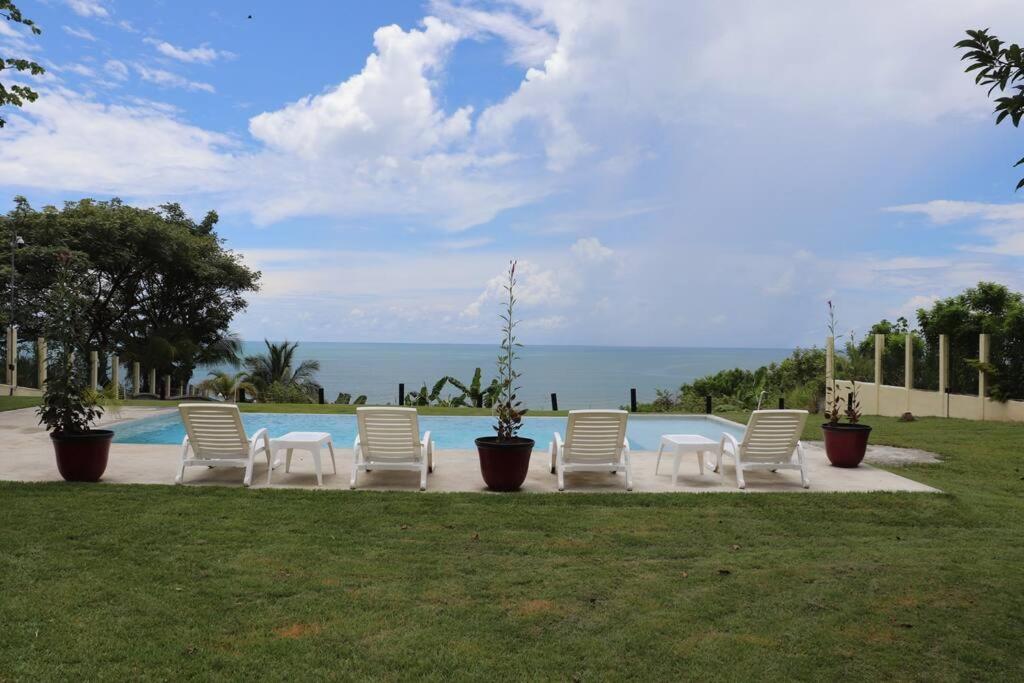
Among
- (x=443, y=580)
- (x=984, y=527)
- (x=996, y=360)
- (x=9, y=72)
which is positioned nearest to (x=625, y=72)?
(x=996, y=360)

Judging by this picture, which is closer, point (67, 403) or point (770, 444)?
point (67, 403)

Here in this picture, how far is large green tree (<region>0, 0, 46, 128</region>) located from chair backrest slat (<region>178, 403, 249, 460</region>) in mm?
6407

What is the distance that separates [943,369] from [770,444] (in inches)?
497

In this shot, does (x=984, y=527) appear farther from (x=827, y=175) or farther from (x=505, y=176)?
(x=505, y=176)

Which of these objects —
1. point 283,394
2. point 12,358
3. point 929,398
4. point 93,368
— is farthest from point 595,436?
point 12,358

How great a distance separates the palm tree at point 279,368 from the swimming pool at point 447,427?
12.5 m

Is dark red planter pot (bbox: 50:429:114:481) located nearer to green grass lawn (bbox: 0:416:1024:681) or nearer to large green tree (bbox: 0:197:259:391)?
green grass lawn (bbox: 0:416:1024:681)

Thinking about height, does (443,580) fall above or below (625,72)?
below

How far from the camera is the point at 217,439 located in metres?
7.63

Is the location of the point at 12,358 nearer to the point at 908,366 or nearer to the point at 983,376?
the point at 908,366

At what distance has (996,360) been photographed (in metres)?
16.6

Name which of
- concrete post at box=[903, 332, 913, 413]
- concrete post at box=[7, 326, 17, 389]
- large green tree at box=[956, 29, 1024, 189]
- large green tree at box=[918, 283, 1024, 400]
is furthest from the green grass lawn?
concrete post at box=[7, 326, 17, 389]

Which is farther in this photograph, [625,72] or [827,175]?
[827,175]

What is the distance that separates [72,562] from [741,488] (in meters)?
6.24
